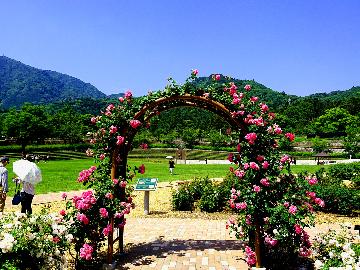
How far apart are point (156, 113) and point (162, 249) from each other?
2.93 metres

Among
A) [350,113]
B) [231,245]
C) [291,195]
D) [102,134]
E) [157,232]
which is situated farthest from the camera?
[350,113]

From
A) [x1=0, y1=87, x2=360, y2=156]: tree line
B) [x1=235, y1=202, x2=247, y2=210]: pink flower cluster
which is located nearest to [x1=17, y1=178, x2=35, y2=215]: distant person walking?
[x1=235, y1=202, x2=247, y2=210]: pink flower cluster

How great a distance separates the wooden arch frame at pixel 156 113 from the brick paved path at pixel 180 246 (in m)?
0.65

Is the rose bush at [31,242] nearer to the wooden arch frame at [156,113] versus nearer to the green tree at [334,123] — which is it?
the wooden arch frame at [156,113]

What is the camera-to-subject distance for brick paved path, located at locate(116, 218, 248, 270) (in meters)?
6.93

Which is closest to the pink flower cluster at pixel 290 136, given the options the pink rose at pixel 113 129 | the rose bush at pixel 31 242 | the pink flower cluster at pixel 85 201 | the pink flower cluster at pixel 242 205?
the pink flower cluster at pixel 242 205

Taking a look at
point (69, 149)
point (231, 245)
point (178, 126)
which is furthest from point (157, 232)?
point (178, 126)

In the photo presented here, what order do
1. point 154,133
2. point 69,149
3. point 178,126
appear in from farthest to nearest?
point 178,126
point 154,133
point 69,149

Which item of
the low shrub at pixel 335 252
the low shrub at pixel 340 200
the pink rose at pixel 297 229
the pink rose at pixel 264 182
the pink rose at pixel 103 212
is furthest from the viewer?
the low shrub at pixel 340 200

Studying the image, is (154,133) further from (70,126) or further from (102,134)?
(102,134)

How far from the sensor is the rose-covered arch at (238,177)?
20.8 feet

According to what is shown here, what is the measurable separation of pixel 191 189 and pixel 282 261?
666 centimetres

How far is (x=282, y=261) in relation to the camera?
664cm

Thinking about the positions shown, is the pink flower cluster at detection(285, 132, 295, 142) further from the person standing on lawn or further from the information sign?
the person standing on lawn
